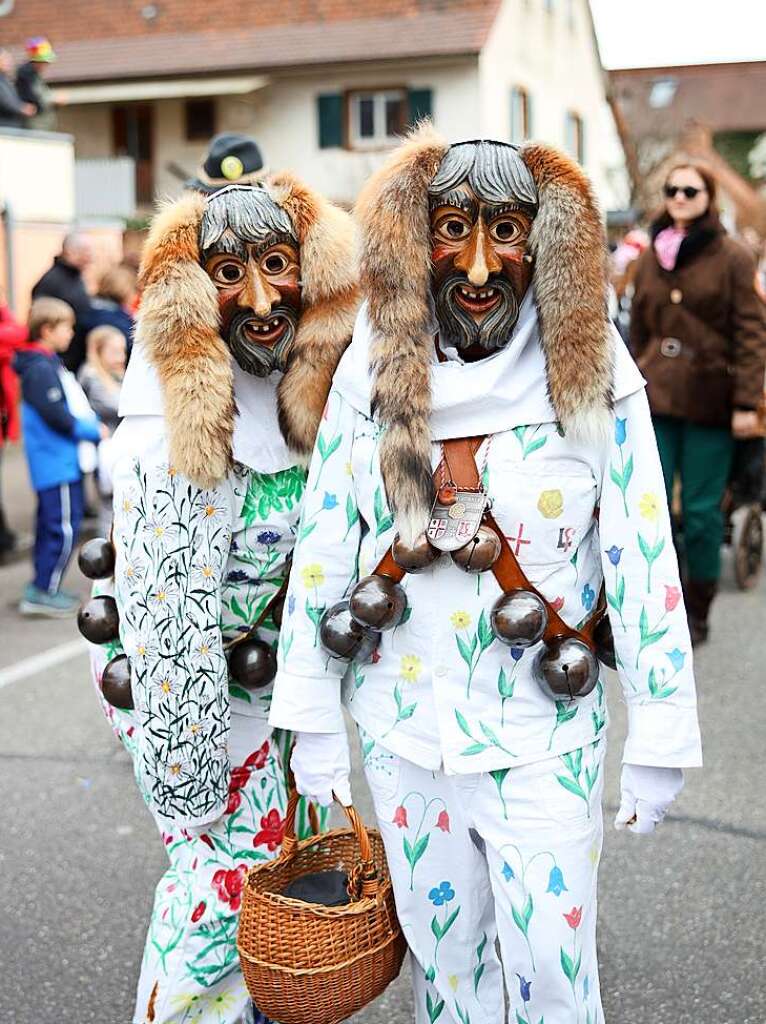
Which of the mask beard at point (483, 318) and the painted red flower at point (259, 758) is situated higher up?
the mask beard at point (483, 318)

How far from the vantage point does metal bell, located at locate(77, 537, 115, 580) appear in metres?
2.70

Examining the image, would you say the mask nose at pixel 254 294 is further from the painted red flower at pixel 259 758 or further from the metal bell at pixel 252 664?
the painted red flower at pixel 259 758

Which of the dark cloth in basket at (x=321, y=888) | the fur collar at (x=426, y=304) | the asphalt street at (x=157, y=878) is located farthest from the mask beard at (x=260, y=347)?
the asphalt street at (x=157, y=878)

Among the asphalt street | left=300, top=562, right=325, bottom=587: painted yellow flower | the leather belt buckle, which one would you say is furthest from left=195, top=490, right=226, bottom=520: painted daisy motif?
the leather belt buckle

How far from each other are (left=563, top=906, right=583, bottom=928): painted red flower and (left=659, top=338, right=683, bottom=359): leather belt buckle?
12.7 feet

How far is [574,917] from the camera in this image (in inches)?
86.7

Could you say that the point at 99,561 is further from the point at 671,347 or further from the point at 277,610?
the point at 671,347

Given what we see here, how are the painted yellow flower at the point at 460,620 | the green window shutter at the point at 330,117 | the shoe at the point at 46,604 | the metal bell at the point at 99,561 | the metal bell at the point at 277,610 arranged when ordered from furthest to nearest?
the green window shutter at the point at 330,117
the shoe at the point at 46,604
the metal bell at the point at 99,561
the metal bell at the point at 277,610
the painted yellow flower at the point at 460,620

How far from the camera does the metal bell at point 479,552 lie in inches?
84.6

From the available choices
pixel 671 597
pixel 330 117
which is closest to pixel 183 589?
pixel 671 597

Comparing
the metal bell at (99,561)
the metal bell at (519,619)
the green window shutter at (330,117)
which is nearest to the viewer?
the metal bell at (519,619)

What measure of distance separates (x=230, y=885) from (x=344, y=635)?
0.67 meters

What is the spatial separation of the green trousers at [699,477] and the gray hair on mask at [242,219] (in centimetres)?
358

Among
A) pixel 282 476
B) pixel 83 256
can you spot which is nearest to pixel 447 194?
pixel 282 476
